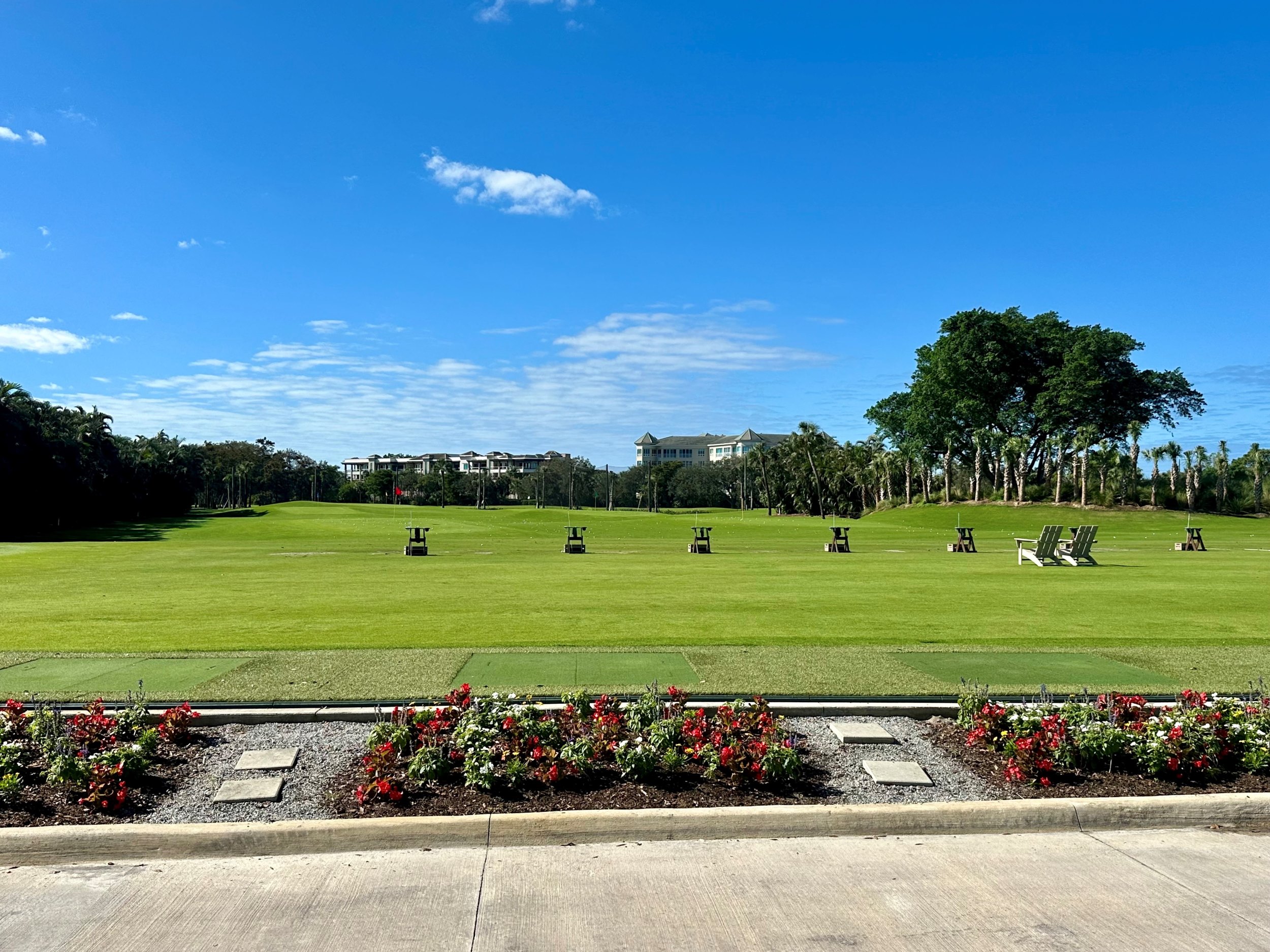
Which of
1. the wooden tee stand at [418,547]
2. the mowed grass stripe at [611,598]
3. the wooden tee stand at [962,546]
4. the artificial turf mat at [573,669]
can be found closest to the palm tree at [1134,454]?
the mowed grass stripe at [611,598]

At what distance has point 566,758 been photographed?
5559 millimetres

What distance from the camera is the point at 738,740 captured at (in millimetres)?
5867

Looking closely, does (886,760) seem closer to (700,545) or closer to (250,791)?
(250,791)

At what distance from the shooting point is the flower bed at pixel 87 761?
5086 millimetres

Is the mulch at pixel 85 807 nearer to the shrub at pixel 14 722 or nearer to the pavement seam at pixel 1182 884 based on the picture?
the shrub at pixel 14 722

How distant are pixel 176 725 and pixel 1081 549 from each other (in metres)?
23.1

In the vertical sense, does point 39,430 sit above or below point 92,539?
above

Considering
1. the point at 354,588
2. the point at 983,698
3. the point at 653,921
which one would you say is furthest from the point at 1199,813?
the point at 354,588

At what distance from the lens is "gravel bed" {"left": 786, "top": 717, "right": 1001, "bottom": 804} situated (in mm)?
5410

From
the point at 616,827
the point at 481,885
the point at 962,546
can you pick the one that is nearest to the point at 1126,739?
the point at 616,827

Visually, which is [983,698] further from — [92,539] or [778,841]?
[92,539]

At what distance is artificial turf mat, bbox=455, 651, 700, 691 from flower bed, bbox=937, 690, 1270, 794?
9.28 feet

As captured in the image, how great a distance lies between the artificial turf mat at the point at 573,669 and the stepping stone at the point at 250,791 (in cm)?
255

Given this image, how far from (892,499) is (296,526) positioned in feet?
181
